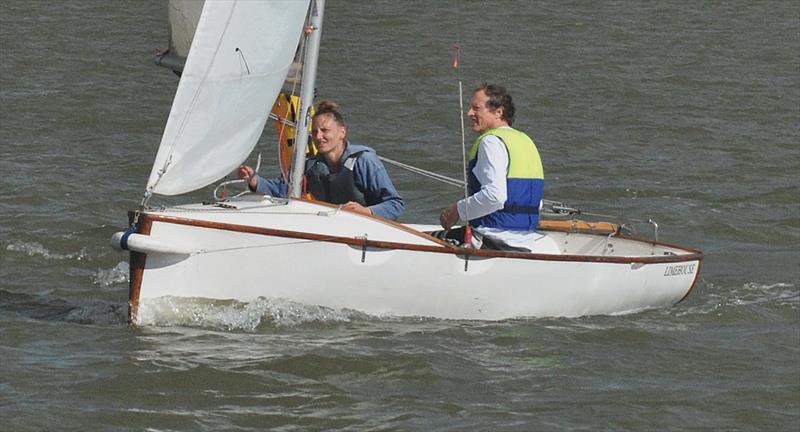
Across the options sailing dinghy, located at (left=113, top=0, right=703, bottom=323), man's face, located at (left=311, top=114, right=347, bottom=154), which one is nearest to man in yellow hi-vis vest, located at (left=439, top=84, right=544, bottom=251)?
sailing dinghy, located at (left=113, top=0, right=703, bottom=323)

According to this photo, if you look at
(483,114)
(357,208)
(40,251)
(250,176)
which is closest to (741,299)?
(483,114)

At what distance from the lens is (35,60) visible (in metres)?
17.6

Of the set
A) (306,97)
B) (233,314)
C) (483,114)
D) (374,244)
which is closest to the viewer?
(374,244)

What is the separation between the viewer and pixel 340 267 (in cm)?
819

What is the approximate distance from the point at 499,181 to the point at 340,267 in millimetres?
927

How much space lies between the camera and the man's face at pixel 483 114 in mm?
8445

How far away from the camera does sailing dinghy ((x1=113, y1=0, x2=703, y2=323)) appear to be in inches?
315

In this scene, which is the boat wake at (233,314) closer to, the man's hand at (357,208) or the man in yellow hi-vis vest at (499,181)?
the man's hand at (357,208)

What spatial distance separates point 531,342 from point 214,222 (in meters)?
1.73

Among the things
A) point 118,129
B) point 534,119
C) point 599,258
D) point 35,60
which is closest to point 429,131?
point 534,119

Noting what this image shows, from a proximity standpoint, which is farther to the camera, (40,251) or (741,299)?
(40,251)

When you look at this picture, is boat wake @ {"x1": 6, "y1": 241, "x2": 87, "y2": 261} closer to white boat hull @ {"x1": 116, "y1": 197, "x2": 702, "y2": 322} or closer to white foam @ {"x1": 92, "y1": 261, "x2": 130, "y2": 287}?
white foam @ {"x1": 92, "y1": 261, "x2": 130, "y2": 287}

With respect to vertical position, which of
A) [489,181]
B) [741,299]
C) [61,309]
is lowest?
[61,309]

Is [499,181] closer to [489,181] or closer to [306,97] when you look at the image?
[489,181]
